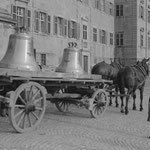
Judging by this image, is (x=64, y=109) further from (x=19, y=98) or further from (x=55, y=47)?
(x=55, y=47)

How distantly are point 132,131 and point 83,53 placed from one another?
74.1ft

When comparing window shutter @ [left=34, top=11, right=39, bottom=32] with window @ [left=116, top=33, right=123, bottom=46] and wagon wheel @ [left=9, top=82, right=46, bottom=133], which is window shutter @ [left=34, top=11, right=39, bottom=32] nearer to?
wagon wheel @ [left=9, top=82, right=46, bottom=133]

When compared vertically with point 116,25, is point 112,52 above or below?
below

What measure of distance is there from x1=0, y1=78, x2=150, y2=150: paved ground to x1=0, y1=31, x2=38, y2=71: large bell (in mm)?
1562

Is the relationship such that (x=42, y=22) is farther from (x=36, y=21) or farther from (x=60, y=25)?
(x=60, y=25)

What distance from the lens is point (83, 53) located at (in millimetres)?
30562

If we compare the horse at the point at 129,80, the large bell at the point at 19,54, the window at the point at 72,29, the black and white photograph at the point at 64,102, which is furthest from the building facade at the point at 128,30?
the large bell at the point at 19,54

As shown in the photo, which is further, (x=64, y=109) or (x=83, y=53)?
(x=83, y=53)

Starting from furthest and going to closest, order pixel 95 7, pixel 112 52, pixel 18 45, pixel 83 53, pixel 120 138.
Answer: pixel 112 52
pixel 95 7
pixel 83 53
pixel 18 45
pixel 120 138

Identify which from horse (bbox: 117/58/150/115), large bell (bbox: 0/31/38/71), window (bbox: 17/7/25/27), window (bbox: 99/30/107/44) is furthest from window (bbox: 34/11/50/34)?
large bell (bbox: 0/31/38/71)

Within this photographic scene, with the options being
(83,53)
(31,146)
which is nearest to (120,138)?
(31,146)

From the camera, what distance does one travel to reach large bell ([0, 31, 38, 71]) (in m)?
8.19

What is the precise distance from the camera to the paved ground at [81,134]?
641 centimetres

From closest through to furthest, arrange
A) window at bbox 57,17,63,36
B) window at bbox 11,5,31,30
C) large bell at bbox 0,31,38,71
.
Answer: large bell at bbox 0,31,38,71 → window at bbox 11,5,31,30 → window at bbox 57,17,63,36
